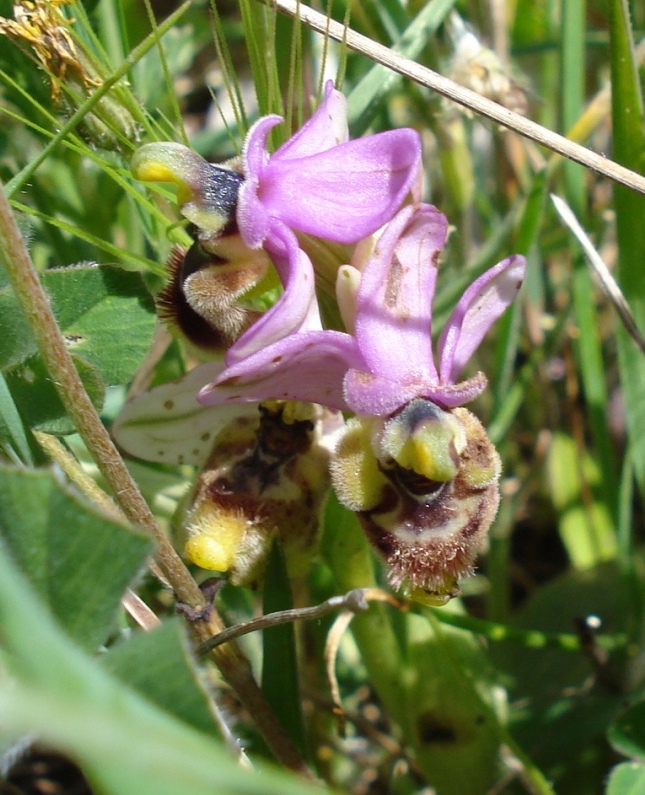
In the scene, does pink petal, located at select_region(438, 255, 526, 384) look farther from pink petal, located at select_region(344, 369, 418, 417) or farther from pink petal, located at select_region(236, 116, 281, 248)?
pink petal, located at select_region(236, 116, 281, 248)

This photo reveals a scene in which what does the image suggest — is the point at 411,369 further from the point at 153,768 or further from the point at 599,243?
the point at 599,243

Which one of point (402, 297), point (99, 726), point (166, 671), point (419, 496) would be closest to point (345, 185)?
point (402, 297)

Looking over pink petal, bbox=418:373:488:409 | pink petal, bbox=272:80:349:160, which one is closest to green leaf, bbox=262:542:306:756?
pink petal, bbox=418:373:488:409

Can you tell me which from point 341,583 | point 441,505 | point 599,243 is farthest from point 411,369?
point 599,243

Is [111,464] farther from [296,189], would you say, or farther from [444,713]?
[444,713]

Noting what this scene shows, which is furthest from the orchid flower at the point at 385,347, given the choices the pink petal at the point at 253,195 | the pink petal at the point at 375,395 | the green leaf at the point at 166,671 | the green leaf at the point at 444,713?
the green leaf at the point at 444,713
